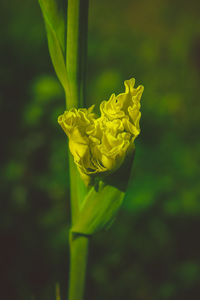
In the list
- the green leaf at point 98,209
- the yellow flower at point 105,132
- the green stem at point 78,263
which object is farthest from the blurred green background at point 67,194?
the yellow flower at point 105,132

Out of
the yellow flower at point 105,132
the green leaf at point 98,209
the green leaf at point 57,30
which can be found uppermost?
the green leaf at point 57,30

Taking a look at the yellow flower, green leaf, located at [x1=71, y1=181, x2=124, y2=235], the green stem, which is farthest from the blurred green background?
the yellow flower

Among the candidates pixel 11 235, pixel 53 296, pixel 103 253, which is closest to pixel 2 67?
pixel 11 235

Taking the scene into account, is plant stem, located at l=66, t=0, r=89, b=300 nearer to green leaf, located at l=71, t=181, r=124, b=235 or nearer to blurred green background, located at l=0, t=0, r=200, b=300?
green leaf, located at l=71, t=181, r=124, b=235

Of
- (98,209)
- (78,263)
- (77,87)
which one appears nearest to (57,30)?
(77,87)

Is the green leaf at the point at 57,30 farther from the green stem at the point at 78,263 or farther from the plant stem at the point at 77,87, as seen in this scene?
the green stem at the point at 78,263

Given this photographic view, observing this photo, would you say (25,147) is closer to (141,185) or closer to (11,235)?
(11,235)

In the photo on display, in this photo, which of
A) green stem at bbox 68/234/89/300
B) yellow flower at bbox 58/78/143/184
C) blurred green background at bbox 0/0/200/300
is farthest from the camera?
blurred green background at bbox 0/0/200/300
